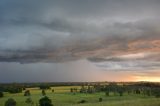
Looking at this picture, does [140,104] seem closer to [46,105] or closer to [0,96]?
[46,105]

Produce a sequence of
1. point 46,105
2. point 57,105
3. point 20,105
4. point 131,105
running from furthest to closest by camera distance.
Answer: point 20,105 → point 57,105 → point 46,105 → point 131,105

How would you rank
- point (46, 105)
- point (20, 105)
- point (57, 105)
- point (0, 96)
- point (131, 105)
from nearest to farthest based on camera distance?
point (131, 105) < point (46, 105) < point (57, 105) < point (20, 105) < point (0, 96)

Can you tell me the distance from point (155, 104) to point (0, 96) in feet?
400

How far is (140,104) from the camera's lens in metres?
71.2

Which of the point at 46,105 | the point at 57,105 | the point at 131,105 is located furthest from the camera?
the point at 57,105

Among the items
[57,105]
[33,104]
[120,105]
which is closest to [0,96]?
[33,104]

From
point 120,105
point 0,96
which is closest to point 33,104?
point 0,96

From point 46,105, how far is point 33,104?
24.3 metres

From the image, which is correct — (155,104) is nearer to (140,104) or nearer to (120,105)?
A: (140,104)

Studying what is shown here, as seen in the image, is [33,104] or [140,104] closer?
[140,104]

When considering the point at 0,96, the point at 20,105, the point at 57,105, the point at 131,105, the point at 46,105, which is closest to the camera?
the point at 131,105

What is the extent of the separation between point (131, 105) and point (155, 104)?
6140mm

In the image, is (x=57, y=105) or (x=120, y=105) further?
(x=57, y=105)

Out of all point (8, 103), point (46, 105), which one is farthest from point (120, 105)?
point (8, 103)
